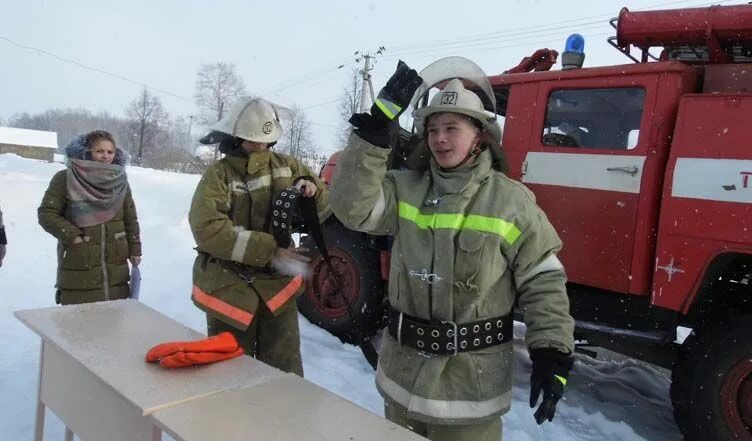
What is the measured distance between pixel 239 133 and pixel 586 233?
2150 mm

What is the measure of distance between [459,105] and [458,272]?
54cm

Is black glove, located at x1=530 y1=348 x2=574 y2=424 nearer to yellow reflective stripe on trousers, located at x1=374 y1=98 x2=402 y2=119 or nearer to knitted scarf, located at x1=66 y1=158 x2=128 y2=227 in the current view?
yellow reflective stripe on trousers, located at x1=374 y1=98 x2=402 y2=119

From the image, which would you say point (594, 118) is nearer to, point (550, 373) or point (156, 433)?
point (550, 373)

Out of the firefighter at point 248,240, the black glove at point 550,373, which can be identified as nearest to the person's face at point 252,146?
the firefighter at point 248,240

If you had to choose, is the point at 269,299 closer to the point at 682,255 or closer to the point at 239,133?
the point at 239,133

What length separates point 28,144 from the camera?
5822 cm

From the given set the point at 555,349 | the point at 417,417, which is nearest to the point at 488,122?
the point at 555,349

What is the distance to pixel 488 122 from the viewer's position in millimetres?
1884

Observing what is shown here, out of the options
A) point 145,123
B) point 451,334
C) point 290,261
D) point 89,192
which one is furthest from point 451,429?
point 145,123

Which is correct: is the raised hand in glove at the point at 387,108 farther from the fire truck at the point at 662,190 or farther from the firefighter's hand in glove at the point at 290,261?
the fire truck at the point at 662,190

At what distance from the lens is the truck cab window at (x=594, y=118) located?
10.9ft

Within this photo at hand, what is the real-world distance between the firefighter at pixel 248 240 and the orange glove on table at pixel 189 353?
0.70m

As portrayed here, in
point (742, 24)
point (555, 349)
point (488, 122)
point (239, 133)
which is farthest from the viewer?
point (742, 24)

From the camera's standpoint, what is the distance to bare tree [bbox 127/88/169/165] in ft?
163
